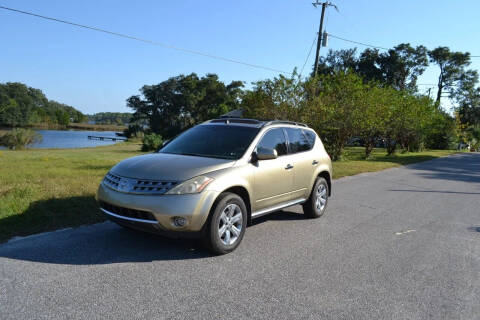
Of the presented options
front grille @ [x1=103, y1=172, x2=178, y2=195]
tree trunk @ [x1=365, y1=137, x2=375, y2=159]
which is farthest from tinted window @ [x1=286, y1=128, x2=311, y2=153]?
tree trunk @ [x1=365, y1=137, x2=375, y2=159]

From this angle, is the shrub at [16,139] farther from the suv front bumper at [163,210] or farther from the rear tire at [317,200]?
the suv front bumper at [163,210]

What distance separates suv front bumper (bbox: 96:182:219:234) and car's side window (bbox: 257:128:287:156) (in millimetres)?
1555

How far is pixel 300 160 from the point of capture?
6609mm

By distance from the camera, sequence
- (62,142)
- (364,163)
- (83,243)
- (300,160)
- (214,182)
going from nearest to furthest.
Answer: (214,182)
(83,243)
(300,160)
(364,163)
(62,142)

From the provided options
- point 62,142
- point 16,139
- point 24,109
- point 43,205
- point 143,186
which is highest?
point 24,109

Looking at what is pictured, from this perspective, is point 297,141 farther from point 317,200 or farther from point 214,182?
point 214,182

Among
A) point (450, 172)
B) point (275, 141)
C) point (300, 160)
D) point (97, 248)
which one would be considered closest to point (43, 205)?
point (97, 248)

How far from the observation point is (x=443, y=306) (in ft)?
12.3

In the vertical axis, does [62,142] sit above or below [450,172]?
below

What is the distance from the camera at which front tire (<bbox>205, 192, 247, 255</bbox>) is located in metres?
4.75

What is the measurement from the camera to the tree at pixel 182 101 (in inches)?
2825

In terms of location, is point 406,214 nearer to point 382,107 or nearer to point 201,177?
point 201,177

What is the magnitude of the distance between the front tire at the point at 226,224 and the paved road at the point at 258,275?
16 centimetres

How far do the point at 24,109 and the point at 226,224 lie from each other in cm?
10707
